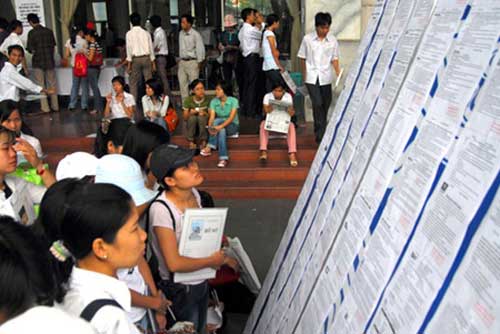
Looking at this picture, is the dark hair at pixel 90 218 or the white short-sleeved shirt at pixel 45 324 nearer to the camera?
the white short-sleeved shirt at pixel 45 324

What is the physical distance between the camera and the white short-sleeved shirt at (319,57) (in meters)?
7.98

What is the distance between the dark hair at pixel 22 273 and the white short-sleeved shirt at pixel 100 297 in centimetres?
15

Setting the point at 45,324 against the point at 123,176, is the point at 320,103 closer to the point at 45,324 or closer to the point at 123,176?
the point at 123,176

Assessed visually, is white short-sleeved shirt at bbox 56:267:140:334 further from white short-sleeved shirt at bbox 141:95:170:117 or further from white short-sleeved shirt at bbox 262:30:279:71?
white short-sleeved shirt at bbox 262:30:279:71

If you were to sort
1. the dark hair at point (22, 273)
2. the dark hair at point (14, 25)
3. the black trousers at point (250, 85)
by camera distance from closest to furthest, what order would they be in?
the dark hair at point (22, 273) → the black trousers at point (250, 85) → the dark hair at point (14, 25)

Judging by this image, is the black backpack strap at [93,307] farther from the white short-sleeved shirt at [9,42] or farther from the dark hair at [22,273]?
the white short-sleeved shirt at [9,42]

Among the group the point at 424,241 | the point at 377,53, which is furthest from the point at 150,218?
the point at 424,241

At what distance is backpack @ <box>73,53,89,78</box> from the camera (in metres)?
10.5

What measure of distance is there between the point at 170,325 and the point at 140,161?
0.91m

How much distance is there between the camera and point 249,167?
7.66 metres

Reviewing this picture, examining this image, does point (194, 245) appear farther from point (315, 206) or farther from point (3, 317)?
point (3, 317)

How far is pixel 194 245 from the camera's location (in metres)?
2.82

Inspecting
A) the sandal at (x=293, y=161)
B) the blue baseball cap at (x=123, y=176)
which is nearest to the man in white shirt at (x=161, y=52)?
the sandal at (x=293, y=161)

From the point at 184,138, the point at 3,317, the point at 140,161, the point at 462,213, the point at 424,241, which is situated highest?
the point at 462,213
